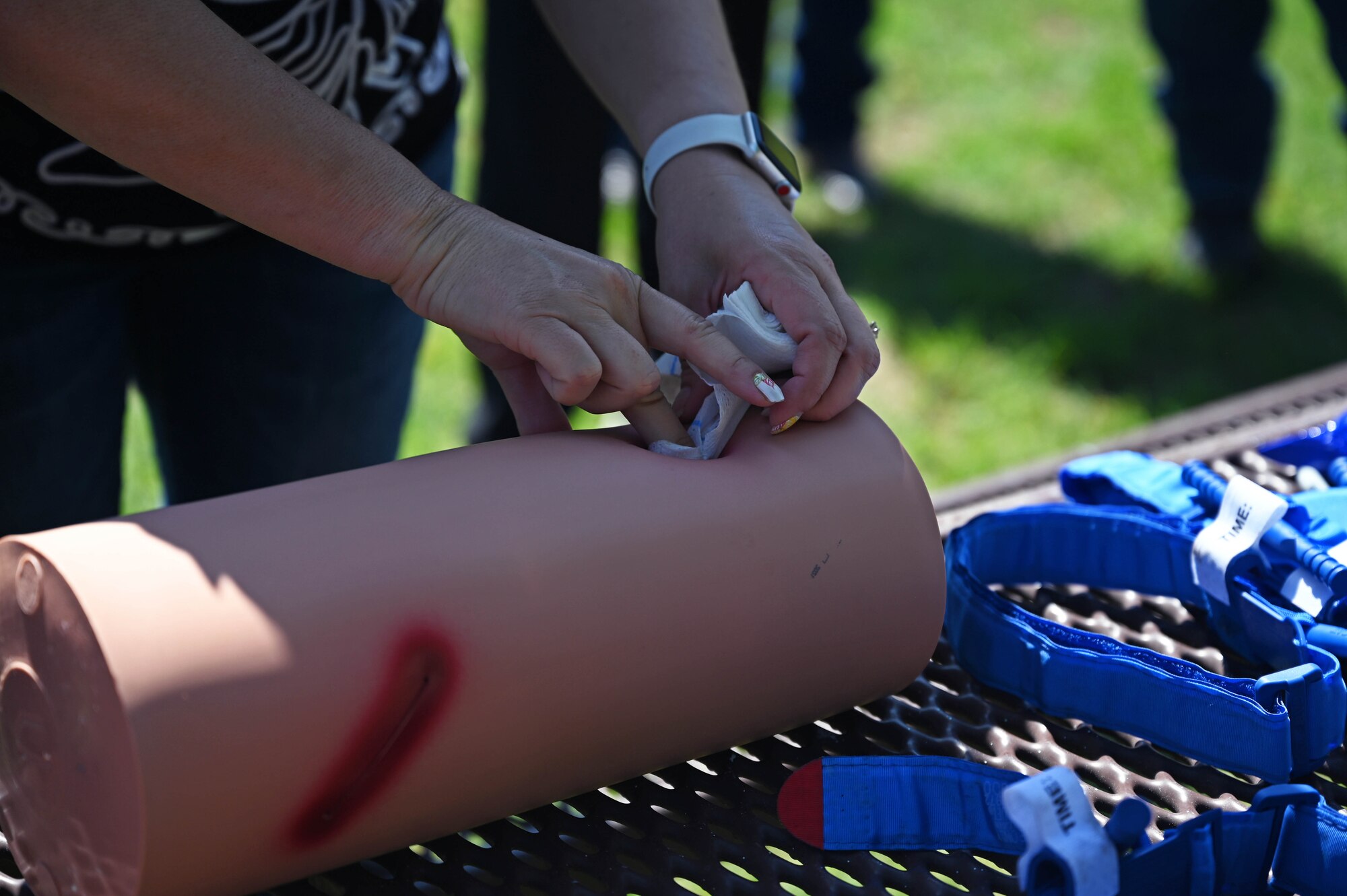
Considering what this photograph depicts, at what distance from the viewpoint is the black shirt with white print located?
95 centimetres

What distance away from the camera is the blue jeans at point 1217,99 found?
2836 mm

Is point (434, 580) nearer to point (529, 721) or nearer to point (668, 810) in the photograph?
point (529, 721)

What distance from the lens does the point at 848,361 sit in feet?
2.93

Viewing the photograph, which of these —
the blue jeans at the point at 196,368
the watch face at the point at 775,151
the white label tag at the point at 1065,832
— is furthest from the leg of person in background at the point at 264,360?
the white label tag at the point at 1065,832

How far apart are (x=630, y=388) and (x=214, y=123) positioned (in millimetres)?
310

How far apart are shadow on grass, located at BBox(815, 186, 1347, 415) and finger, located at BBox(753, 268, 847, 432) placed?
5.89 feet

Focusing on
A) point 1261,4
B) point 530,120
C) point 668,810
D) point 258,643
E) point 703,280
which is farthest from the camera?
point 1261,4

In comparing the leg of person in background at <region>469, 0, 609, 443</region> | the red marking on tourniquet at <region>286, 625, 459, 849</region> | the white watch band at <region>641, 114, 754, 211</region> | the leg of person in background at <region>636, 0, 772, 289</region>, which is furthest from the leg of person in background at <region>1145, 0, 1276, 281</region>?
the red marking on tourniquet at <region>286, 625, 459, 849</region>

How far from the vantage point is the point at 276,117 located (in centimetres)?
77

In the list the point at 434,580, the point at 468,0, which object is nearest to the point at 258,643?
the point at 434,580

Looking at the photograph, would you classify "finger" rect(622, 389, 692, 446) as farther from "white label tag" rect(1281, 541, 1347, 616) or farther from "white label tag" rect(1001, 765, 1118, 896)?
"white label tag" rect(1281, 541, 1347, 616)

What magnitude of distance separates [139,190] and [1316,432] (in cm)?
107

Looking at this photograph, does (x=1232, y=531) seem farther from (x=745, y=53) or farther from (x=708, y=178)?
(x=745, y=53)

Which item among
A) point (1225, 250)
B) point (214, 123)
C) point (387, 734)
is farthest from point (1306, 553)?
point (1225, 250)
